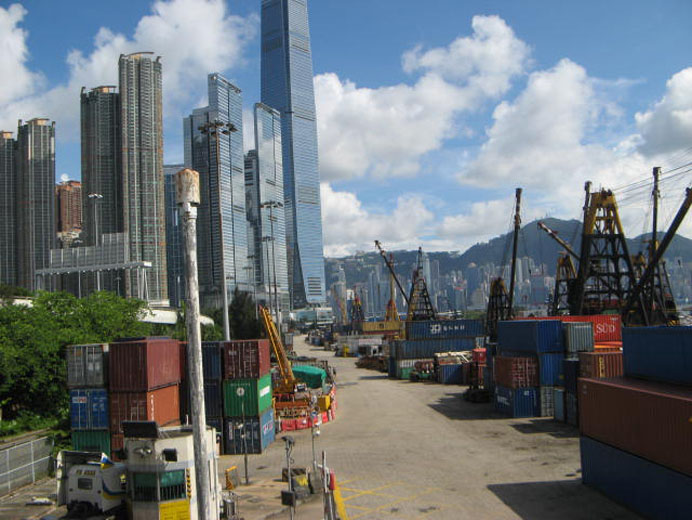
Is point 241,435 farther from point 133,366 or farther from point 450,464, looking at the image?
point 450,464

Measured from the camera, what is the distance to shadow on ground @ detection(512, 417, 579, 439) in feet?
94.8

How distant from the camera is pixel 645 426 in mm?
16484

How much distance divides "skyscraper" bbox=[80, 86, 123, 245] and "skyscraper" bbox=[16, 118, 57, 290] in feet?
40.1

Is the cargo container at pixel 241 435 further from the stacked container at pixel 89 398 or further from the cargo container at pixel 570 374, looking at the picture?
the cargo container at pixel 570 374

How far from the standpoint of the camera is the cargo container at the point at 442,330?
6212 cm

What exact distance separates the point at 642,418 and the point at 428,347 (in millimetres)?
45495

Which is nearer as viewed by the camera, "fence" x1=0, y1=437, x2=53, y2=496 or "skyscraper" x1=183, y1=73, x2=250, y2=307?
"fence" x1=0, y1=437, x2=53, y2=496

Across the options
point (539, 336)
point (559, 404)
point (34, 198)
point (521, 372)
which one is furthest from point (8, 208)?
point (559, 404)

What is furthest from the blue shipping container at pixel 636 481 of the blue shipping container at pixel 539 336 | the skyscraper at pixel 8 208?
the skyscraper at pixel 8 208

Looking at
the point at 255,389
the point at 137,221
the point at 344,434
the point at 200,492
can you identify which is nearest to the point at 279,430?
the point at 344,434

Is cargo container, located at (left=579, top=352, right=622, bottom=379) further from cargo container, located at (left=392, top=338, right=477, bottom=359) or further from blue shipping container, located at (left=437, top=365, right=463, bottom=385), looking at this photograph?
cargo container, located at (left=392, top=338, right=477, bottom=359)

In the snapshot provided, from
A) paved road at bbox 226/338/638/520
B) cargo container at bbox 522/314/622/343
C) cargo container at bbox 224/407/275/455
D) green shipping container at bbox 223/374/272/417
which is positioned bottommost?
paved road at bbox 226/338/638/520

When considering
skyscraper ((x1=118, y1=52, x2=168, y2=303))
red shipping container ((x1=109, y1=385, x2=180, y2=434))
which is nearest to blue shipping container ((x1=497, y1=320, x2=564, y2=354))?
red shipping container ((x1=109, y1=385, x2=180, y2=434))

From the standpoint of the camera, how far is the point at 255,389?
2742 cm
